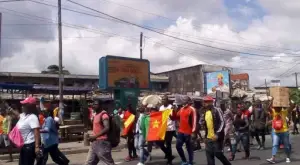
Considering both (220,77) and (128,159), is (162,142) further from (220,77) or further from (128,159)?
(220,77)

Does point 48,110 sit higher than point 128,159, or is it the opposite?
point 48,110

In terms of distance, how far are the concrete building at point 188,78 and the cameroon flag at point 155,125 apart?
32.6 metres

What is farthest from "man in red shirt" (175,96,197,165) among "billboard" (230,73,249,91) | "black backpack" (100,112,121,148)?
"billboard" (230,73,249,91)

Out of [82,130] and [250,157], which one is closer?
[250,157]

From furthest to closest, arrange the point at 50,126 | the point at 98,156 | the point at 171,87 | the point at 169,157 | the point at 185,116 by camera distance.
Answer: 1. the point at 171,87
2. the point at 169,157
3. the point at 185,116
4. the point at 50,126
5. the point at 98,156

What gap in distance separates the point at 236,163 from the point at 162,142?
2.04 meters

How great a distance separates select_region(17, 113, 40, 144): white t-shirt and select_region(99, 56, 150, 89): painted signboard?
13514mm

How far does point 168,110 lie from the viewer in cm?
1181

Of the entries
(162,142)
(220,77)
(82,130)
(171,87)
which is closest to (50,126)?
(162,142)

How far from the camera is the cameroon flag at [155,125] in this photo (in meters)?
11.4

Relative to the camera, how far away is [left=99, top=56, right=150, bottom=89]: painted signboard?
67.5ft

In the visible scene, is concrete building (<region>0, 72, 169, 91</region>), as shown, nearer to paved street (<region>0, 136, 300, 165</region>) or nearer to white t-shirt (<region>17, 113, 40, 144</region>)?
paved street (<region>0, 136, 300, 165</region>)

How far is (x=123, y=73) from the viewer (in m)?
21.3

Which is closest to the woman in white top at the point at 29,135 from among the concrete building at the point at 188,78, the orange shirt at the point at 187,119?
the orange shirt at the point at 187,119
